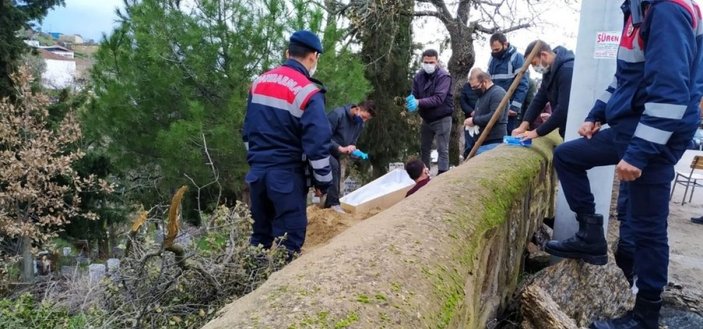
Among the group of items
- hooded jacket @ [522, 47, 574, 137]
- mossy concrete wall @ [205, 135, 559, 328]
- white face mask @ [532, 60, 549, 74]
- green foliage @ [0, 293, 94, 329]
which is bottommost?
green foliage @ [0, 293, 94, 329]

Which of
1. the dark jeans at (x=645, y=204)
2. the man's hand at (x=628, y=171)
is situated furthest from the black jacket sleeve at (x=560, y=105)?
the man's hand at (x=628, y=171)

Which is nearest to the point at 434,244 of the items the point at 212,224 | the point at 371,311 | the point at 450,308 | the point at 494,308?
the point at 450,308

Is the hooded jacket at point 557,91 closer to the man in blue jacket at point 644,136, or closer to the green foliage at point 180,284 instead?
the man in blue jacket at point 644,136

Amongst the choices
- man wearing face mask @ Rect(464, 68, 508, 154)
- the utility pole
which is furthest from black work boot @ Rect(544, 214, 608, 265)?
man wearing face mask @ Rect(464, 68, 508, 154)

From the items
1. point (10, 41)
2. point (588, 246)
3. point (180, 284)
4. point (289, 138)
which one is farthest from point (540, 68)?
point (10, 41)

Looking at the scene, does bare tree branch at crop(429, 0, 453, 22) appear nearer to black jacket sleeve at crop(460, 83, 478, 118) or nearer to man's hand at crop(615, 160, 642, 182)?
black jacket sleeve at crop(460, 83, 478, 118)

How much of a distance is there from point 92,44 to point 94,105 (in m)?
0.89

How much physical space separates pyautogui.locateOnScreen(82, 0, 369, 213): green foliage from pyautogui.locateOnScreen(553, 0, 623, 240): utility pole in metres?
4.03

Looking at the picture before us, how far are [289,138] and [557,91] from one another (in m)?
2.08

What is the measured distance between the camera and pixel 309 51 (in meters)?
3.41

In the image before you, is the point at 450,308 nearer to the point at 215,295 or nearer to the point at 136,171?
the point at 215,295

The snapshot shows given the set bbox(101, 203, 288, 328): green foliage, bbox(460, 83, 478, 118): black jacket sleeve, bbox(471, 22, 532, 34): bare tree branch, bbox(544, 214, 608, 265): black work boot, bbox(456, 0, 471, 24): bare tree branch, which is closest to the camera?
bbox(101, 203, 288, 328): green foliage

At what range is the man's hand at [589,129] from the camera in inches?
113

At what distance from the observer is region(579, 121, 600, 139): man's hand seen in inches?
113
